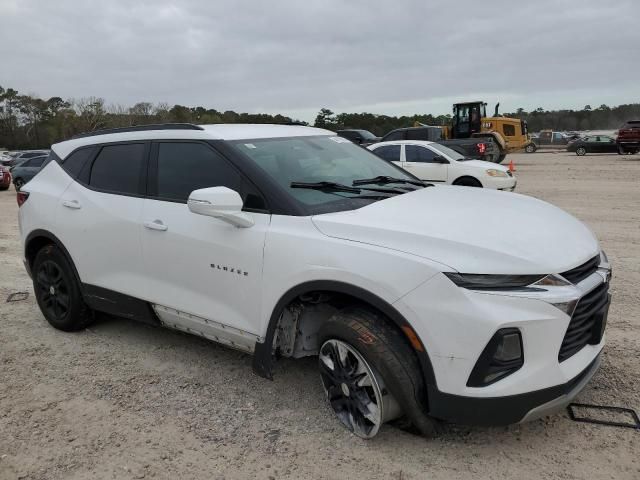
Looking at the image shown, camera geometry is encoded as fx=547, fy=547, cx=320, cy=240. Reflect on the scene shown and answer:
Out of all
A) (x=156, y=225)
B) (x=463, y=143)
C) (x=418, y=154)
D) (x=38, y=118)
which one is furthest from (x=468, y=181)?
(x=38, y=118)

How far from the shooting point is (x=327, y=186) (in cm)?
344

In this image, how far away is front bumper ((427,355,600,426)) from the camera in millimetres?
2541

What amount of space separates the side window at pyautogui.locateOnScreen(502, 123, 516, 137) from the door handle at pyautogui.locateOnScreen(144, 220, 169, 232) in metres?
29.5

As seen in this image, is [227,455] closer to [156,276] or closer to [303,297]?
[303,297]

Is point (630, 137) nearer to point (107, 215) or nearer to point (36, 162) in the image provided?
point (36, 162)

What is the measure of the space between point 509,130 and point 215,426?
30298 millimetres

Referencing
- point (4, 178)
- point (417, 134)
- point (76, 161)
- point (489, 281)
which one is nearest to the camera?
point (489, 281)

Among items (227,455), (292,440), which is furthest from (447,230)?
(227,455)

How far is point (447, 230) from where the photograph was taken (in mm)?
2736

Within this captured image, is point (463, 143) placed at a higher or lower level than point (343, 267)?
higher

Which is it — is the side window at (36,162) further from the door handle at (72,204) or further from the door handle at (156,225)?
the door handle at (156,225)

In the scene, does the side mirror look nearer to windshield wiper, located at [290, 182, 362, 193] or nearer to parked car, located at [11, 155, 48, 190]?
windshield wiper, located at [290, 182, 362, 193]

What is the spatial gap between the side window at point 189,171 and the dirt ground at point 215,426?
133 cm

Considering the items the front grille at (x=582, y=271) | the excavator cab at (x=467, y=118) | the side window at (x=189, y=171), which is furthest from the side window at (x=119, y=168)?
the excavator cab at (x=467, y=118)
